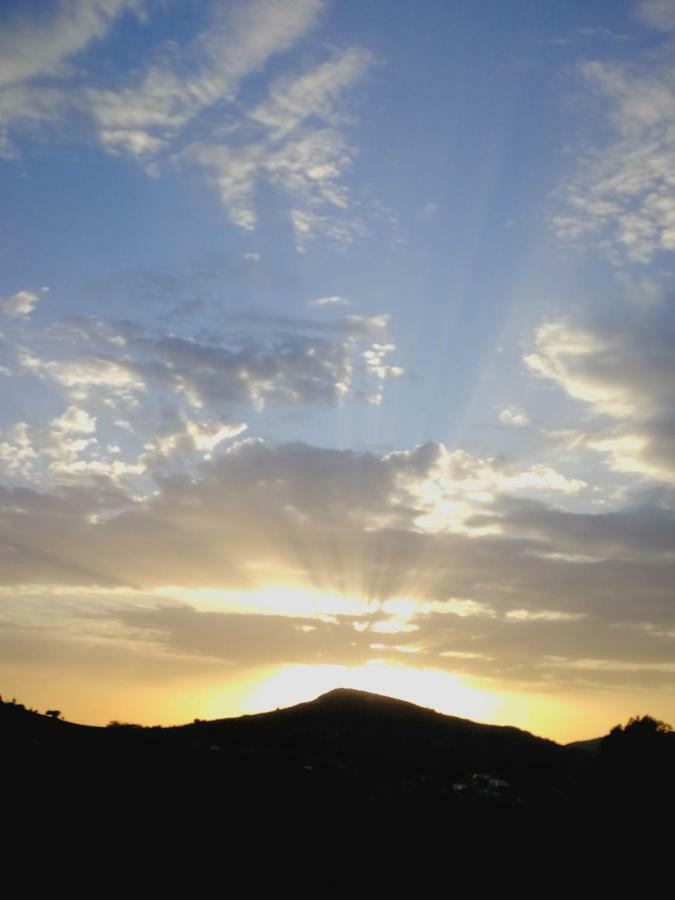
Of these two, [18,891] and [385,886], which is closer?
[18,891]

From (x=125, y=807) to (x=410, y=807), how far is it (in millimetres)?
27688

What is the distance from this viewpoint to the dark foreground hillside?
57.5m

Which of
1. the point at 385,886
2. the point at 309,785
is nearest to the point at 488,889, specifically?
the point at 385,886

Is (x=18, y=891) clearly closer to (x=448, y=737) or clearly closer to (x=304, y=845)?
(x=304, y=845)

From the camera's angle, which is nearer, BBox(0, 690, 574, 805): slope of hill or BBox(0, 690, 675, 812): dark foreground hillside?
BBox(0, 690, 675, 812): dark foreground hillside

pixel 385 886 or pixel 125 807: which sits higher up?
pixel 125 807

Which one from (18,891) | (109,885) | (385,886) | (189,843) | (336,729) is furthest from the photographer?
(336,729)

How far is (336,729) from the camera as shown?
97500 millimetres

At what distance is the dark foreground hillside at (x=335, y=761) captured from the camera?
189ft

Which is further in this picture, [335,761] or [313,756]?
[335,761]

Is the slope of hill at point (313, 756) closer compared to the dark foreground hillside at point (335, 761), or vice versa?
the dark foreground hillside at point (335, 761)

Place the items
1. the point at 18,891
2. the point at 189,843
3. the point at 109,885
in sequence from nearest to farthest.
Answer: the point at 18,891 → the point at 109,885 → the point at 189,843

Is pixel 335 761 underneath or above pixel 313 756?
underneath

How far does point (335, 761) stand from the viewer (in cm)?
8319
